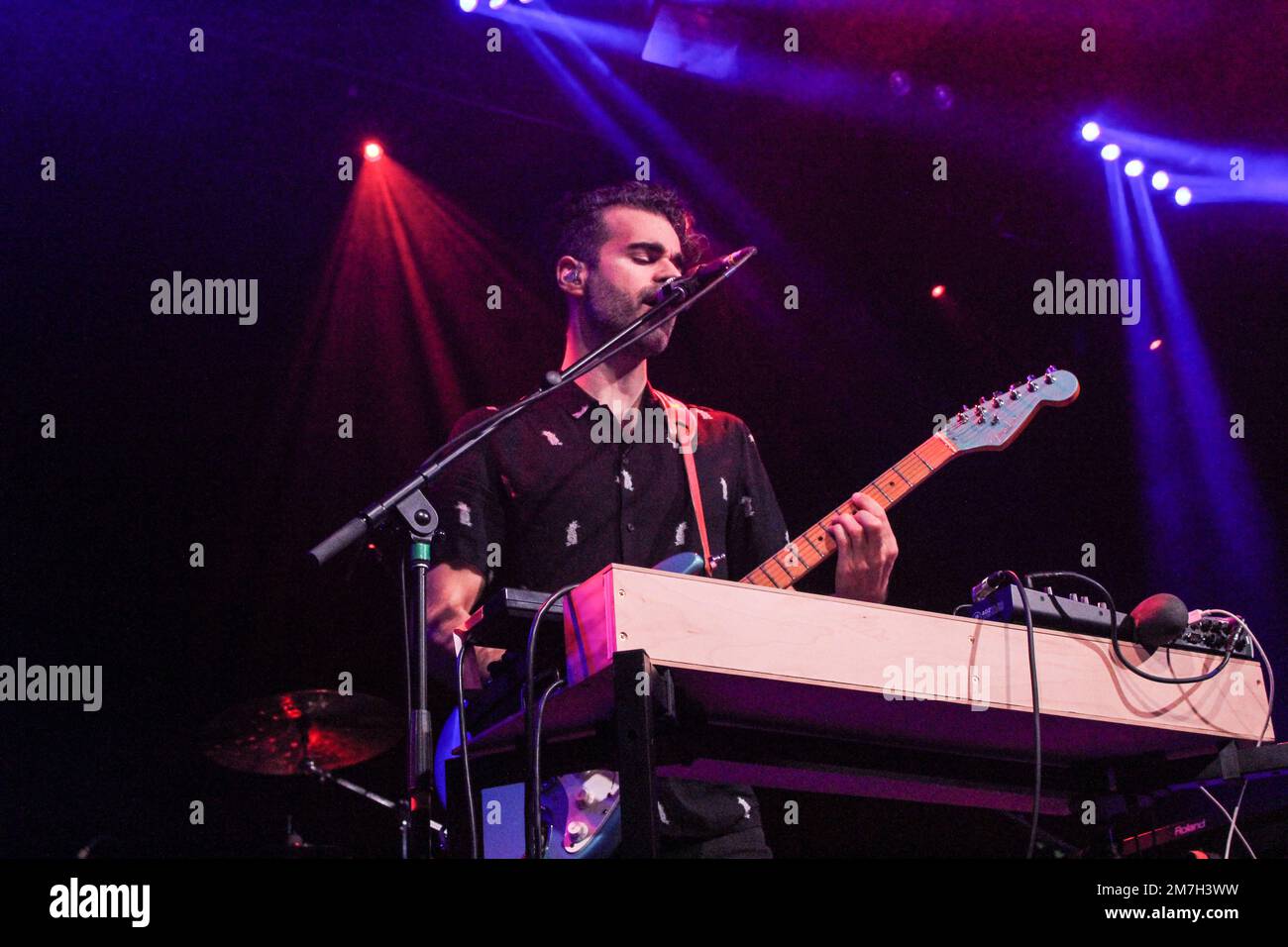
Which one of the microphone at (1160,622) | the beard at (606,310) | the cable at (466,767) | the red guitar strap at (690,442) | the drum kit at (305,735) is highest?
the beard at (606,310)

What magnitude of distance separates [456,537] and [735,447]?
938mm

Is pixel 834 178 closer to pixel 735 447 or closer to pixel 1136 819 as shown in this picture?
pixel 735 447

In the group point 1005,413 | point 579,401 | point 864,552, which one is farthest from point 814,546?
point 579,401

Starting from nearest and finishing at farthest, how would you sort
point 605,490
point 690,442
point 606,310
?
point 605,490
point 690,442
point 606,310

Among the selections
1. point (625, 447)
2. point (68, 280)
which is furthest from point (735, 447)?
point (68, 280)

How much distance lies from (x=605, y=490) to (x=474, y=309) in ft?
7.65

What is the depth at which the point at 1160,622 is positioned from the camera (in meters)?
2.23

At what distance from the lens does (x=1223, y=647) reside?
7.75 ft

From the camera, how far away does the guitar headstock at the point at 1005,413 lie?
11.5 ft

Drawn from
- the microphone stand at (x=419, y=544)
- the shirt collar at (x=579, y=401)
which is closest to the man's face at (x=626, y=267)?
the shirt collar at (x=579, y=401)

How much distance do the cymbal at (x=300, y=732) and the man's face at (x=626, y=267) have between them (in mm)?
2031

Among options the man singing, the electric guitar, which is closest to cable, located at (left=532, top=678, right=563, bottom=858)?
the electric guitar

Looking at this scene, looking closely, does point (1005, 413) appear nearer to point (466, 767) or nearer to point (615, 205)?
point (615, 205)

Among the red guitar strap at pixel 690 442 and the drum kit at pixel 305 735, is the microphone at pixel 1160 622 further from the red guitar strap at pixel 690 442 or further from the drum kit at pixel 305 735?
the drum kit at pixel 305 735
